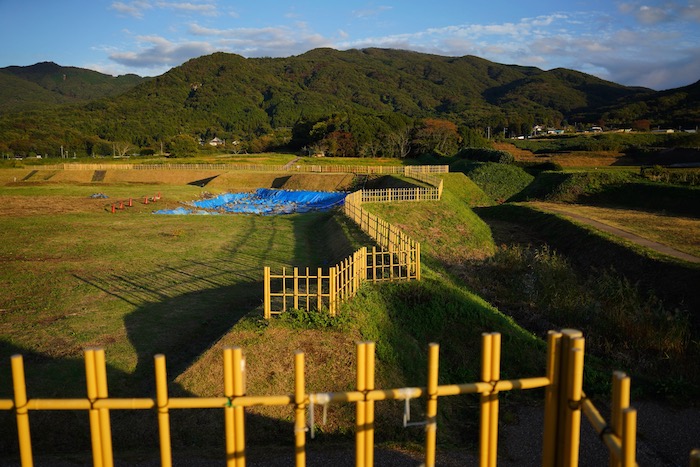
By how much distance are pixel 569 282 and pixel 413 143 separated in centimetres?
6179

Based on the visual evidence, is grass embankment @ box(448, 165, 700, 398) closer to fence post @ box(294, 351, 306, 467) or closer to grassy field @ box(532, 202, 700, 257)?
grassy field @ box(532, 202, 700, 257)

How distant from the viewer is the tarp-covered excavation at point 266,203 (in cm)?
3746

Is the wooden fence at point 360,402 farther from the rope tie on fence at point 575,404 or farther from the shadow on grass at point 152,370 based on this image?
the shadow on grass at point 152,370

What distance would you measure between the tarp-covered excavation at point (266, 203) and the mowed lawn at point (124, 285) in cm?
705

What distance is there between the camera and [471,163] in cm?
A: 5297

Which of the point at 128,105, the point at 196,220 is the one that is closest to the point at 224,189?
the point at 196,220

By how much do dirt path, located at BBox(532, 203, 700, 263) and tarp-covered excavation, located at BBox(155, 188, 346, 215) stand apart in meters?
15.9

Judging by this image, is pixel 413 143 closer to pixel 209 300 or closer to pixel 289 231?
pixel 289 231

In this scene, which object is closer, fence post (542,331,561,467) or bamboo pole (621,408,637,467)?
bamboo pole (621,408,637,467)

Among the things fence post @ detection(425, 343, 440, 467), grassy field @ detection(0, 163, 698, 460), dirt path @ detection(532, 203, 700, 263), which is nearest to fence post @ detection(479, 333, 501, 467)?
fence post @ detection(425, 343, 440, 467)

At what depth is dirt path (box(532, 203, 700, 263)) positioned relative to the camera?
19578mm

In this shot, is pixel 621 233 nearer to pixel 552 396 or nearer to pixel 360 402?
pixel 552 396

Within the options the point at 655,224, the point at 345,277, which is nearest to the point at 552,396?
the point at 345,277

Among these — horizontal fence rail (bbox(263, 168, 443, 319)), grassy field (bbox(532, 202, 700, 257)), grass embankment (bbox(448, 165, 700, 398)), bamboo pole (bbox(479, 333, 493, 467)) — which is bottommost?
grass embankment (bbox(448, 165, 700, 398))
